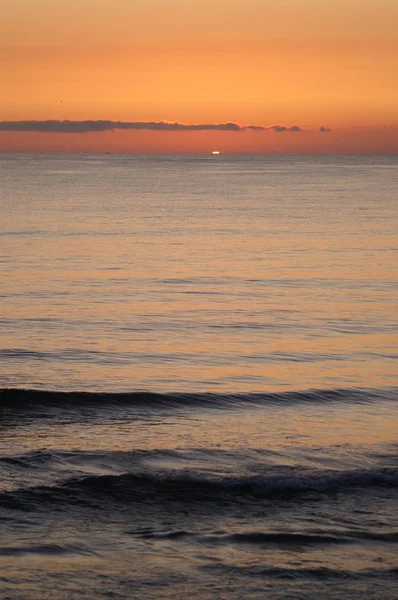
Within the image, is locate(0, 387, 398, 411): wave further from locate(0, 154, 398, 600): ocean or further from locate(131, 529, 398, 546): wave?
locate(131, 529, 398, 546): wave

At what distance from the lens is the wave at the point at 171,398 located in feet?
57.3

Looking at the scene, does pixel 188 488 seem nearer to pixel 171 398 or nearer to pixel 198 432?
pixel 198 432

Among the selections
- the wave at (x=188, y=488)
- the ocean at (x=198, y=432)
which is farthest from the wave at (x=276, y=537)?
the wave at (x=188, y=488)

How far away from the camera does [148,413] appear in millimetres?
16969

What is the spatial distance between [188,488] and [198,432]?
3073 mm

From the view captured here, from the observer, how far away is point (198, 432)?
50.8ft

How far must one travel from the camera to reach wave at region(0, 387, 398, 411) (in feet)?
57.3

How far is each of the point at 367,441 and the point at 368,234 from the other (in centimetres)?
3899

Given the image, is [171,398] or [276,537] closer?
[276,537]

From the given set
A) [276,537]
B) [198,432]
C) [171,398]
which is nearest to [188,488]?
[276,537]

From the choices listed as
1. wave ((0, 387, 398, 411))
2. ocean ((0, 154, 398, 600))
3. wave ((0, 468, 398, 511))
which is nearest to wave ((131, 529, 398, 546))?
ocean ((0, 154, 398, 600))

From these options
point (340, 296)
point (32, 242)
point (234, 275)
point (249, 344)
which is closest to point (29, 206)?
point (32, 242)

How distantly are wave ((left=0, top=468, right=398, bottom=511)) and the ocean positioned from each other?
0.03 m

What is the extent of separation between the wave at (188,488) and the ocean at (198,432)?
3 cm
